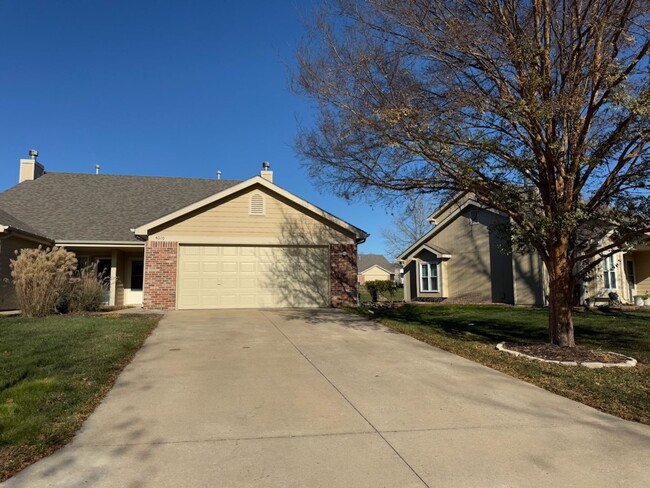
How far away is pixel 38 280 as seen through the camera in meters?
12.9

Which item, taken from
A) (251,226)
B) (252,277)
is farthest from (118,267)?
(251,226)

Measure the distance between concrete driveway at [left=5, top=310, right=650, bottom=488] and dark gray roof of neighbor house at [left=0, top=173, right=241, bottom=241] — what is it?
1238 cm

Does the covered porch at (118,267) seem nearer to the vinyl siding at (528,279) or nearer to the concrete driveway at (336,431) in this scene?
the concrete driveway at (336,431)

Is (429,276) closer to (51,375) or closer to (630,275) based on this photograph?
(630,275)

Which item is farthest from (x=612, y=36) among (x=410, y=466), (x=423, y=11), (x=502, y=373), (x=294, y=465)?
(x=294, y=465)

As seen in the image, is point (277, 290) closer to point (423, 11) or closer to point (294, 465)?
point (423, 11)

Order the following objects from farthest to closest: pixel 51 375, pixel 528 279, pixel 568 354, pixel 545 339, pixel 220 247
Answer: pixel 528 279
pixel 220 247
pixel 545 339
pixel 568 354
pixel 51 375

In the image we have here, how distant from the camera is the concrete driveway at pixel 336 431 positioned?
366 centimetres

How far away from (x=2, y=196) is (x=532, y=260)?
72.7 ft

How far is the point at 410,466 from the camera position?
3836 mm

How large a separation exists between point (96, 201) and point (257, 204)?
8.40 metres

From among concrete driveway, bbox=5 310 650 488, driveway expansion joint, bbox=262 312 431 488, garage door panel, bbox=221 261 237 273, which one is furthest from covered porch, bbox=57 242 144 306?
concrete driveway, bbox=5 310 650 488

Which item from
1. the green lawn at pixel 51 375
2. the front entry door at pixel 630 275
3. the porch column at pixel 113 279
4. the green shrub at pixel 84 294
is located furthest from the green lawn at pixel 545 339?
the porch column at pixel 113 279

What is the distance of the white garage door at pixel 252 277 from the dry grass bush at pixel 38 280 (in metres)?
3.57
